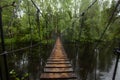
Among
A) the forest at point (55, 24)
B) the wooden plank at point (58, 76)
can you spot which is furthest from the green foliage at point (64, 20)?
the wooden plank at point (58, 76)

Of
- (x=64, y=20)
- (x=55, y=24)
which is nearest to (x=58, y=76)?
(x=55, y=24)

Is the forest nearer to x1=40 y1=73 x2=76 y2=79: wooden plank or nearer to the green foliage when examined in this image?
the green foliage

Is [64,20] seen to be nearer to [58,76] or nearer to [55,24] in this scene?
[55,24]

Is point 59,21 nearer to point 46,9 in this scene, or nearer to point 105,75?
point 46,9

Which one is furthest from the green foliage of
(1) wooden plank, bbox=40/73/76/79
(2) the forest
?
(1) wooden plank, bbox=40/73/76/79

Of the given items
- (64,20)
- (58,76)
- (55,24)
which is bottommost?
(58,76)

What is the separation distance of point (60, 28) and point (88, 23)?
286 centimetres

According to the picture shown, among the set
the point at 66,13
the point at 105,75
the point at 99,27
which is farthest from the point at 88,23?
the point at 105,75

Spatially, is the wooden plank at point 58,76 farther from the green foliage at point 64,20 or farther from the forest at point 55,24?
the green foliage at point 64,20

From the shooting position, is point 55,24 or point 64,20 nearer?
point 55,24

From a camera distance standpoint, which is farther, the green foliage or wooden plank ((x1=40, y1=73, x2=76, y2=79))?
the green foliage

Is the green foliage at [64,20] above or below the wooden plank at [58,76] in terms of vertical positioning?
above

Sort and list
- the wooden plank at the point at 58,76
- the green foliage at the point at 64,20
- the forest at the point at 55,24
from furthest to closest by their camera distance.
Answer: the green foliage at the point at 64,20 → the forest at the point at 55,24 → the wooden plank at the point at 58,76

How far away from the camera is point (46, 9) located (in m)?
14.7
